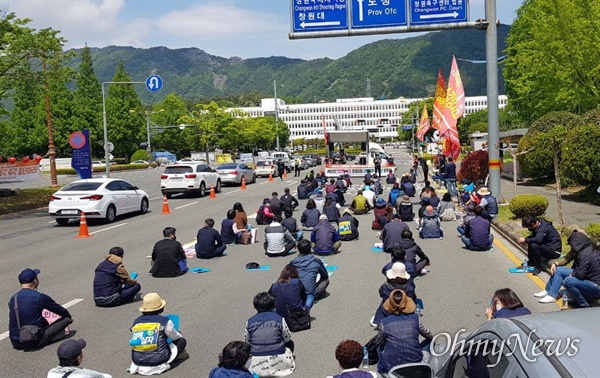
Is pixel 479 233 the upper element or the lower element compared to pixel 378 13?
lower

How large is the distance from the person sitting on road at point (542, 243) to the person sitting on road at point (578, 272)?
5.61ft

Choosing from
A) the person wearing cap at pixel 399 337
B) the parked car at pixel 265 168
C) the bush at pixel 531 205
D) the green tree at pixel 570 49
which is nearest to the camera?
the person wearing cap at pixel 399 337

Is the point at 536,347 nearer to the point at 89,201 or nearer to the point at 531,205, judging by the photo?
the point at 531,205

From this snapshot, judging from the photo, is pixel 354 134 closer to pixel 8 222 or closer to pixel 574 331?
pixel 8 222

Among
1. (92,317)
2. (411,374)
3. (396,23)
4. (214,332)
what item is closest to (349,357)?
(411,374)

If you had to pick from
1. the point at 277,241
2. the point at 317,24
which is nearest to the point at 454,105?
the point at 317,24

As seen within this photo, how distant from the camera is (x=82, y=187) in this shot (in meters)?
20.6

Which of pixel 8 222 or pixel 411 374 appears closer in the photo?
pixel 411 374

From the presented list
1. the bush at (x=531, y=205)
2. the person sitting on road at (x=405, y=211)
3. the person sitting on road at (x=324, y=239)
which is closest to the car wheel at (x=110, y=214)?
the person sitting on road at (x=324, y=239)

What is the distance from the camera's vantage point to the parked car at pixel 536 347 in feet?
8.87

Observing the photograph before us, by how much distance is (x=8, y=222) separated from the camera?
73.9 feet

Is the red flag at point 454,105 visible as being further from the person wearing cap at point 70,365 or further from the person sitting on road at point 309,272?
the person wearing cap at point 70,365

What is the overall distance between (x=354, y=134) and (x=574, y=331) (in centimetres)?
4089

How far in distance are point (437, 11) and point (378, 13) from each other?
195 cm
